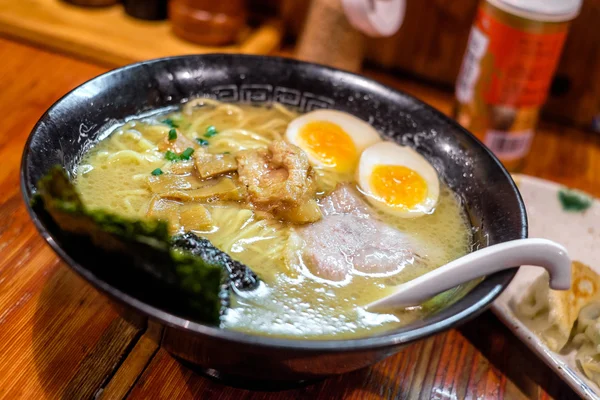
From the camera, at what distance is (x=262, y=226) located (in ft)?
5.35

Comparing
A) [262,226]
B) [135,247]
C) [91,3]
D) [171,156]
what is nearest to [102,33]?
[91,3]

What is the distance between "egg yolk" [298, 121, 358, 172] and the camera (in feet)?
6.56

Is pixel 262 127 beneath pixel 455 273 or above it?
beneath

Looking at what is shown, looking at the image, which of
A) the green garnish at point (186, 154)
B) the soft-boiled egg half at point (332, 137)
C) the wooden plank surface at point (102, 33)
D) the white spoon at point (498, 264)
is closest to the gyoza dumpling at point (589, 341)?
the white spoon at point (498, 264)

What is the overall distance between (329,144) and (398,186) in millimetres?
310

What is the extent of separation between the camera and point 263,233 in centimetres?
162

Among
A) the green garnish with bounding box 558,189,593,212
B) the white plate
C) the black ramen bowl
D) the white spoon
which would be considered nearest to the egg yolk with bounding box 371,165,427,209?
the black ramen bowl

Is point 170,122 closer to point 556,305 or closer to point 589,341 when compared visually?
point 556,305

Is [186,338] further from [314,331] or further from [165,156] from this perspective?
[165,156]

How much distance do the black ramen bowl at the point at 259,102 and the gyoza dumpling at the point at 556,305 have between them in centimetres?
27

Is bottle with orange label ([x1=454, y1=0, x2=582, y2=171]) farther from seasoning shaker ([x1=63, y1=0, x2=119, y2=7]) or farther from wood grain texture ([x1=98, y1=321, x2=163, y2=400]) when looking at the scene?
seasoning shaker ([x1=63, y1=0, x2=119, y2=7])

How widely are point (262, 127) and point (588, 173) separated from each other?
1.73m

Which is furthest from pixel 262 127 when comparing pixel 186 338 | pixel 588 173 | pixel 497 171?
pixel 588 173

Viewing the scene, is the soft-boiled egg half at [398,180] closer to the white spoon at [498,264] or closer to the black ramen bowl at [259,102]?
the black ramen bowl at [259,102]
